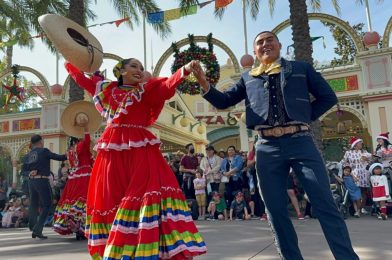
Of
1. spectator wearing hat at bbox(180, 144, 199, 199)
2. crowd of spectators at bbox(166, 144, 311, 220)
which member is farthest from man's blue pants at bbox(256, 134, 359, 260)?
spectator wearing hat at bbox(180, 144, 199, 199)

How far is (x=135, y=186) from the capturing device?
3.18 m

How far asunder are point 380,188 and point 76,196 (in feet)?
19.9

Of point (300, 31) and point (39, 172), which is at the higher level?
point (300, 31)

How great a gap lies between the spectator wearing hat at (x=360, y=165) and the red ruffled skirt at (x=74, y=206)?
6078mm

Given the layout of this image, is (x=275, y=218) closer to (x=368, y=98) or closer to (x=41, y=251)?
(x=41, y=251)

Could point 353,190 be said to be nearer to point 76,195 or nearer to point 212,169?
point 212,169

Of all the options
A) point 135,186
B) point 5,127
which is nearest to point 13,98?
point 5,127

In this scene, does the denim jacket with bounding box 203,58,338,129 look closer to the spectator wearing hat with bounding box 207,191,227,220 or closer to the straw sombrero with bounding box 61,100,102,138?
the straw sombrero with bounding box 61,100,102,138

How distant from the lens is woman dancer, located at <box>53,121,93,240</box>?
20.9 ft

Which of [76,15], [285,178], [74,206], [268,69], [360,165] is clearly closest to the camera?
[285,178]

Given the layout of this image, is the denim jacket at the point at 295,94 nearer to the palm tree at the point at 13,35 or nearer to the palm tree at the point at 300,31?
the palm tree at the point at 300,31

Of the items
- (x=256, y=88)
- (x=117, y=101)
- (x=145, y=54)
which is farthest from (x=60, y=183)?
(x=145, y=54)

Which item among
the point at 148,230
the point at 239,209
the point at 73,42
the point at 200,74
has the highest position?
the point at 73,42

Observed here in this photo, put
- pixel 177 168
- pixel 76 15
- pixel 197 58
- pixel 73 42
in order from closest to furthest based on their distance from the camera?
1. pixel 73 42
2. pixel 76 15
3. pixel 177 168
4. pixel 197 58
